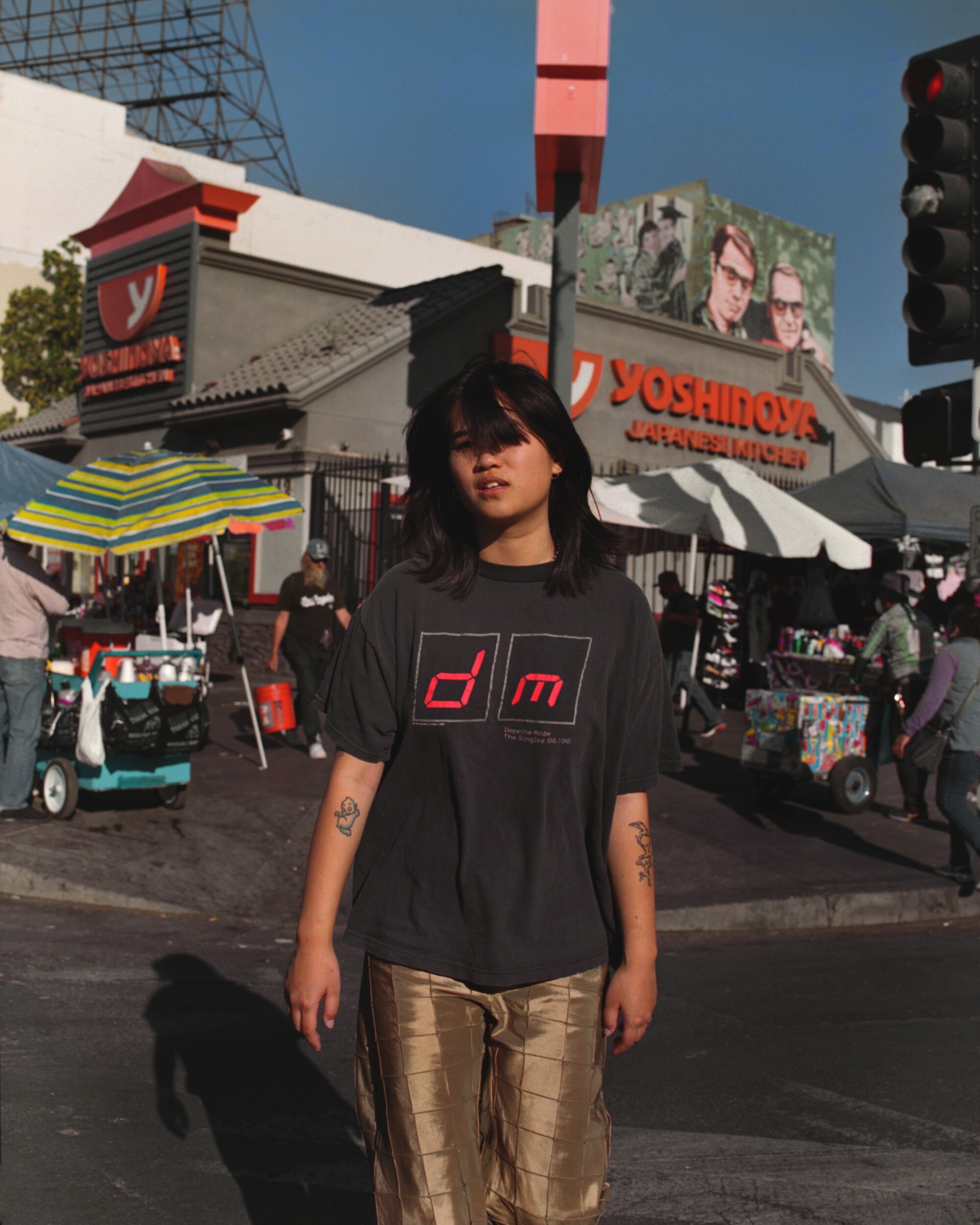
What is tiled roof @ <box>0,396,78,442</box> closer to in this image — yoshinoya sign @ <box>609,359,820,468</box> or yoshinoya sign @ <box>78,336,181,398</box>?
yoshinoya sign @ <box>78,336,181,398</box>

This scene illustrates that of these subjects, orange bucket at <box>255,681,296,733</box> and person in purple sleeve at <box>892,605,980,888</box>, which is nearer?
person in purple sleeve at <box>892,605,980,888</box>

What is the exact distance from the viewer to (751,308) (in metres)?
53.6

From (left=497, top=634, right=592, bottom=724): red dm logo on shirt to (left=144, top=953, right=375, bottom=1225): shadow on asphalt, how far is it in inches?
67.9

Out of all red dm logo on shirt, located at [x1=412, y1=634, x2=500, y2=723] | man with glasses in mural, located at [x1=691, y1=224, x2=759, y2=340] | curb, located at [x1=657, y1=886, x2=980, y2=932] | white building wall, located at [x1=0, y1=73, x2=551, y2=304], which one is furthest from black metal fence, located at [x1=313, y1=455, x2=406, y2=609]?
man with glasses in mural, located at [x1=691, y1=224, x2=759, y2=340]

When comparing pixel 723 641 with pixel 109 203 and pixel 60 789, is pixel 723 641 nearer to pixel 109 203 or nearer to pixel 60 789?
pixel 60 789

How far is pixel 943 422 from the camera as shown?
22.9 ft

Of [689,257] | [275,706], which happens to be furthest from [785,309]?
[275,706]

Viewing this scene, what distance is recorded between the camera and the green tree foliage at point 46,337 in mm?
28078

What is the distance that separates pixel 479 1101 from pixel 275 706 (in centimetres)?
895

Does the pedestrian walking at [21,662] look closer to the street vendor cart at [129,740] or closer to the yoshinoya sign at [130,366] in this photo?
the street vendor cart at [129,740]

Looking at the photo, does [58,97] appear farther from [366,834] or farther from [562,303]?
[366,834]

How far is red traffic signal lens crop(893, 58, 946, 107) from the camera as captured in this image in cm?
681

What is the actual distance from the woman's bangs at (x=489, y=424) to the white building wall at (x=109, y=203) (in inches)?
1140

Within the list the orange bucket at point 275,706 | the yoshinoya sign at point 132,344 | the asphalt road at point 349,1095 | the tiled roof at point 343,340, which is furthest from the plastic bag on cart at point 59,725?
the yoshinoya sign at point 132,344
